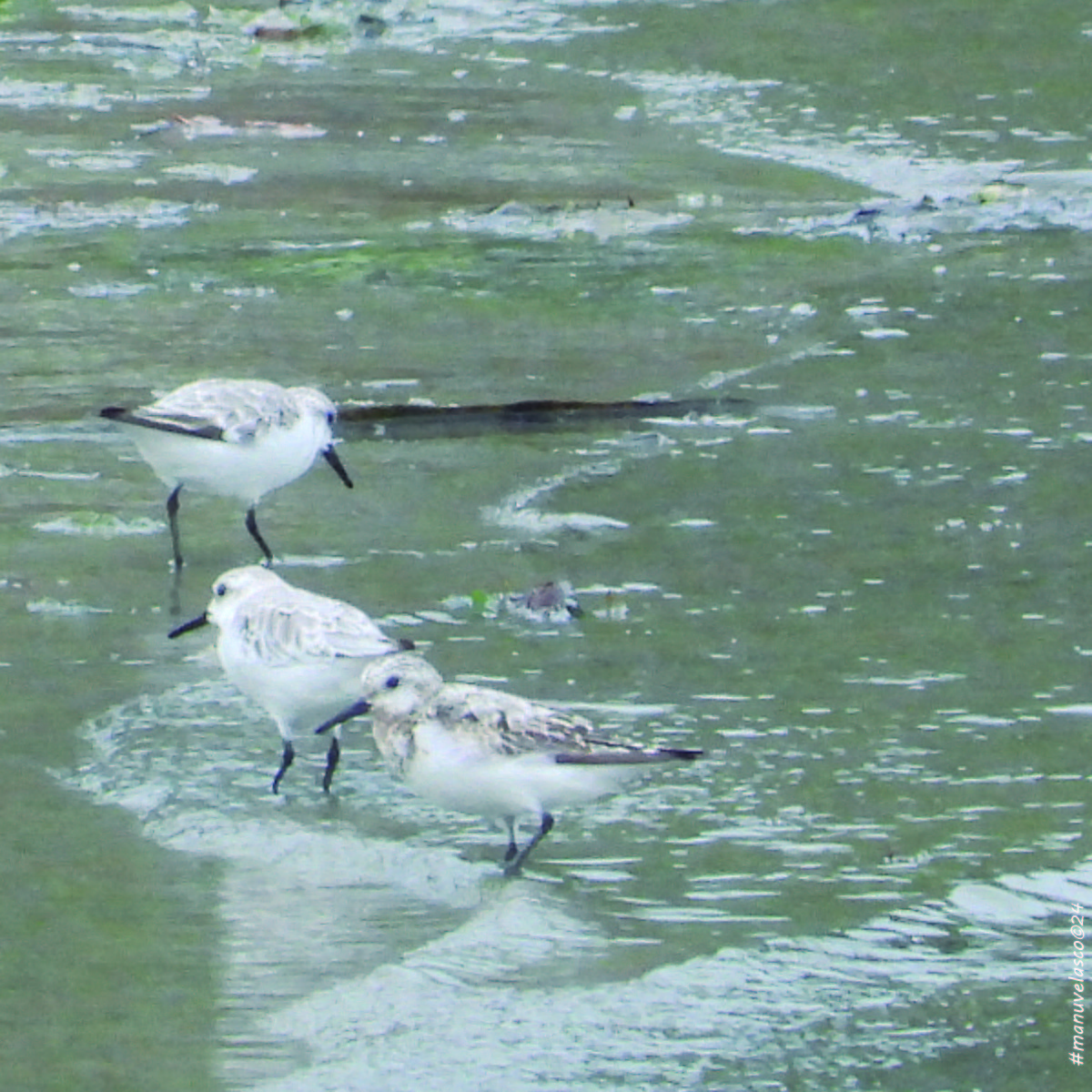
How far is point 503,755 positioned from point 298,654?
27.7 inches

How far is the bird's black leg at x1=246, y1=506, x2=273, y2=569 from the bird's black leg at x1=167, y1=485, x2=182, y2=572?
196 mm

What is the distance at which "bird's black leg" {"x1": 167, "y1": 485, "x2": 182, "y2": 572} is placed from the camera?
6938 mm

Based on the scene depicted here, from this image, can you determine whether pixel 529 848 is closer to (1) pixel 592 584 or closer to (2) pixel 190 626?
(2) pixel 190 626

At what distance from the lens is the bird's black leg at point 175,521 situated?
22.8 ft

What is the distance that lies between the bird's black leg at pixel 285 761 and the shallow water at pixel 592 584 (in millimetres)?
50

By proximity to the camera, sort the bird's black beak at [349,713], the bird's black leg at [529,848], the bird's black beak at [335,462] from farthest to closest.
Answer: the bird's black beak at [335,462]
the bird's black beak at [349,713]
the bird's black leg at [529,848]

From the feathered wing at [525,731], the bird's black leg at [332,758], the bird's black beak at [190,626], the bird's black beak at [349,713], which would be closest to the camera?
the feathered wing at [525,731]

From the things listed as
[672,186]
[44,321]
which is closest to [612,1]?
[672,186]

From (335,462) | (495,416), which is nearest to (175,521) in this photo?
(335,462)

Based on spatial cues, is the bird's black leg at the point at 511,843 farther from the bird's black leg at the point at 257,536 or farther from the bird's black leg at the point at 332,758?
the bird's black leg at the point at 257,536

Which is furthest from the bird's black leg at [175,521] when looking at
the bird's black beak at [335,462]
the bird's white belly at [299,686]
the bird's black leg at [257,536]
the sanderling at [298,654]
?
the bird's white belly at [299,686]

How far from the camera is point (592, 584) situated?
21.6ft

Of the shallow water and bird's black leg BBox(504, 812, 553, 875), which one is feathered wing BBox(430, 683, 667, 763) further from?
the shallow water

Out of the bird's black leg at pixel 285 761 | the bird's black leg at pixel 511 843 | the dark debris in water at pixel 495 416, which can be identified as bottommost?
the dark debris in water at pixel 495 416
